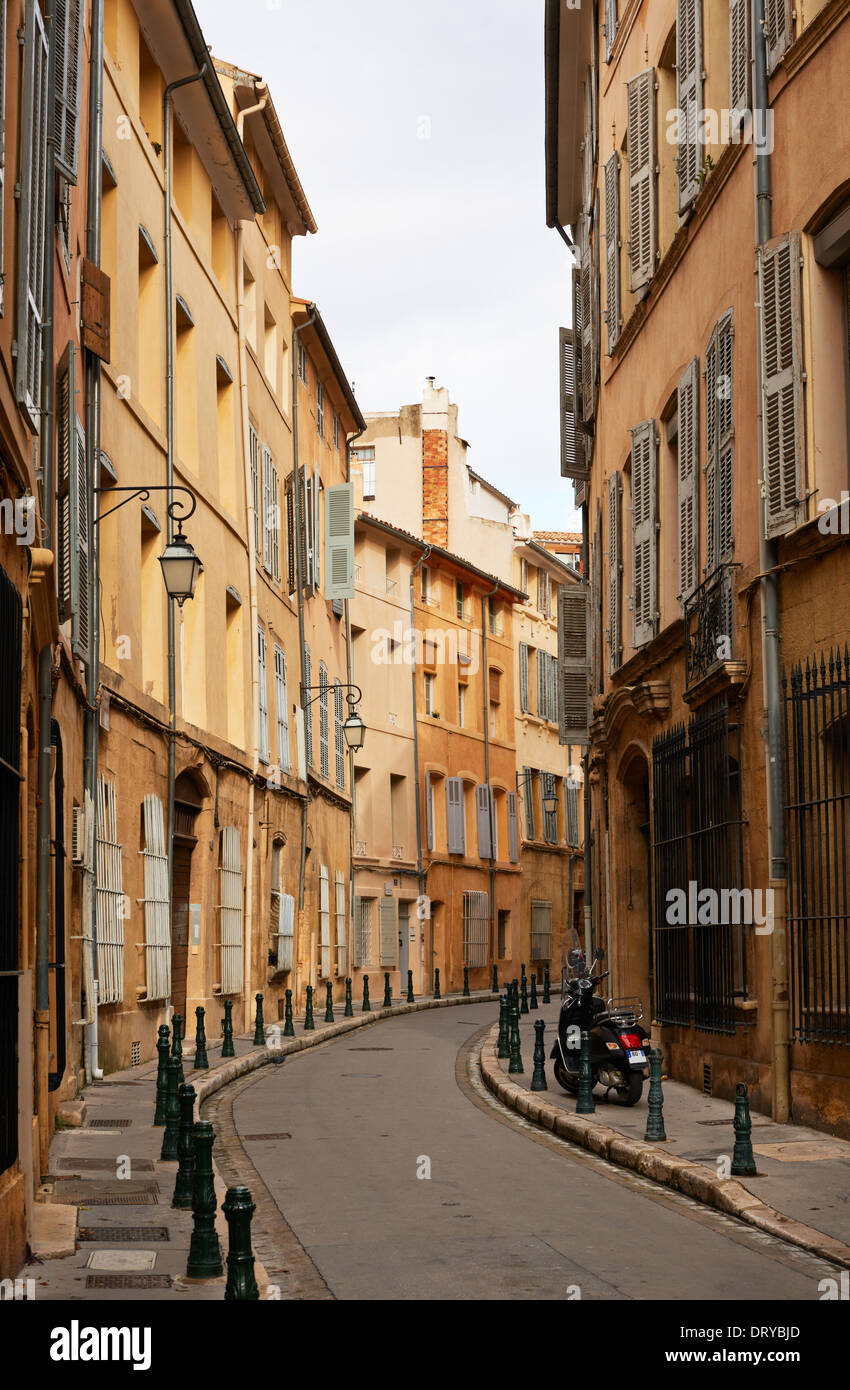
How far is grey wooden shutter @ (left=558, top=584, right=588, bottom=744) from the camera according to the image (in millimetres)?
24062

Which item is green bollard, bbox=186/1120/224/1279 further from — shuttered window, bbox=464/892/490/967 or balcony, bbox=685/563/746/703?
shuttered window, bbox=464/892/490/967

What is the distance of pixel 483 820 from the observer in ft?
144

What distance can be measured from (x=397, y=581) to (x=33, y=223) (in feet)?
103

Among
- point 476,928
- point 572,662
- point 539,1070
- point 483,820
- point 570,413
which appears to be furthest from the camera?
→ point 483,820

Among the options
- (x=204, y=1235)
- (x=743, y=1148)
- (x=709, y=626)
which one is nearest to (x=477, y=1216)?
(x=743, y=1148)

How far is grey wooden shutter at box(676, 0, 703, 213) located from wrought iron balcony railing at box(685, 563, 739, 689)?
3.69 m

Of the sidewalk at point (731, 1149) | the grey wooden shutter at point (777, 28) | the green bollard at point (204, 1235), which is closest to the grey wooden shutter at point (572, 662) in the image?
the sidewalk at point (731, 1149)

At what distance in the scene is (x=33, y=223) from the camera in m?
8.57

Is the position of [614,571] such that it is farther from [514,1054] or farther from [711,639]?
[514,1054]

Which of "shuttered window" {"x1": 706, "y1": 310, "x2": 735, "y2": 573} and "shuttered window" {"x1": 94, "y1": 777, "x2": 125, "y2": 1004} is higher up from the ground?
"shuttered window" {"x1": 706, "y1": 310, "x2": 735, "y2": 573}

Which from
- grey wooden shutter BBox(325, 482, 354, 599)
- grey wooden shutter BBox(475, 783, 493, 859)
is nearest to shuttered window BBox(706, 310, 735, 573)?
grey wooden shutter BBox(325, 482, 354, 599)

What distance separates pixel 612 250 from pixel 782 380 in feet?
24.1

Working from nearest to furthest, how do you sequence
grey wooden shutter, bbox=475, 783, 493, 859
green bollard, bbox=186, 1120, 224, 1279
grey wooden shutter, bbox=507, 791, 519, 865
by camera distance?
green bollard, bbox=186, 1120, 224, 1279
grey wooden shutter, bbox=475, 783, 493, 859
grey wooden shutter, bbox=507, 791, 519, 865
